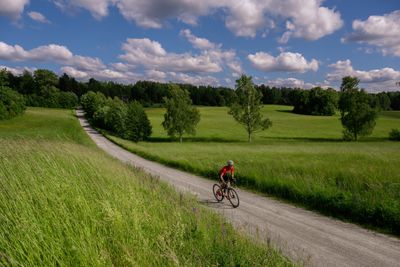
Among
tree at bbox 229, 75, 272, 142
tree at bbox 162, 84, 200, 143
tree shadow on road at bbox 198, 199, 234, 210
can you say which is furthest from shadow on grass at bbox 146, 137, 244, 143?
tree shadow on road at bbox 198, 199, 234, 210

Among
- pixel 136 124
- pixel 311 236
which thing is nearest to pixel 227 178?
pixel 311 236

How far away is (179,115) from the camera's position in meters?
55.3

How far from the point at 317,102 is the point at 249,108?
208ft

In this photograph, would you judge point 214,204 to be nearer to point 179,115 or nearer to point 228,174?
point 228,174

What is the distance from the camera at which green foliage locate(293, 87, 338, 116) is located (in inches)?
4122

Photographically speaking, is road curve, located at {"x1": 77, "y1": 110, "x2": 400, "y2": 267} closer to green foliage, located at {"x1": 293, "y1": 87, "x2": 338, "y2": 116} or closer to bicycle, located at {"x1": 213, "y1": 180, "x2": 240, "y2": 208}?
bicycle, located at {"x1": 213, "y1": 180, "x2": 240, "y2": 208}

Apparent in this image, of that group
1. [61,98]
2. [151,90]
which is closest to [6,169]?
[61,98]

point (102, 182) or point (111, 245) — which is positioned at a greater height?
point (102, 182)

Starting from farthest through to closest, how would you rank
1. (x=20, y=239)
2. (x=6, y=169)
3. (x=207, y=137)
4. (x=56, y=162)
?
(x=207, y=137) → (x=56, y=162) → (x=6, y=169) → (x=20, y=239)

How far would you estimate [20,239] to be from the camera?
356 centimetres

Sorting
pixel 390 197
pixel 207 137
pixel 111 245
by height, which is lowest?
pixel 207 137

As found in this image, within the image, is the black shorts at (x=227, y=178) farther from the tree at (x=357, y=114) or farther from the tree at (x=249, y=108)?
the tree at (x=357, y=114)

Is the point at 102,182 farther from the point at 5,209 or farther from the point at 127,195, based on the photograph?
the point at 5,209

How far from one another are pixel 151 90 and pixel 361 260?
157264 mm
